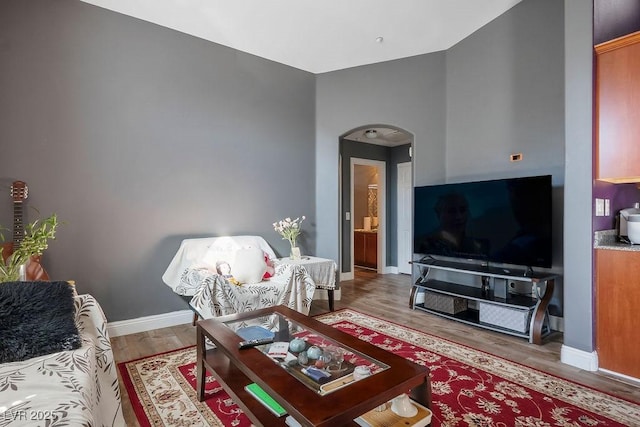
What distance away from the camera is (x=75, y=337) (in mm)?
1520

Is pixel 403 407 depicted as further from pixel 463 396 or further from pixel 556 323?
pixel 556 323

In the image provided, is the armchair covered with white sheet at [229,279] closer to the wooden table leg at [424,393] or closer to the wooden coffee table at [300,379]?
the wooden coffee table at [300,379]

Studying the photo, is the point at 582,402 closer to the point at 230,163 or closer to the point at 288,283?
the point at 288,283

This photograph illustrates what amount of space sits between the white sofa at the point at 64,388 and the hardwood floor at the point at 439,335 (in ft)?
1.08

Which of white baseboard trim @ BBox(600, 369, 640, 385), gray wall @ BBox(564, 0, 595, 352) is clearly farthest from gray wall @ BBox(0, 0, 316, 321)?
white baseboard trim @ BBox(600, 369, 640, 385)

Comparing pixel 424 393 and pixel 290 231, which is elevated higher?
pixel 290 231

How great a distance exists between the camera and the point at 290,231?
400cm

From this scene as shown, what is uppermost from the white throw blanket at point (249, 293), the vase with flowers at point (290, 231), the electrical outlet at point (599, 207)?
the electrical outlet at point (599, 207)

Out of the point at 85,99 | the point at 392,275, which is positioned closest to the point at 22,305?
the point at 85,99

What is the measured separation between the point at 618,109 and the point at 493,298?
1.80 metres

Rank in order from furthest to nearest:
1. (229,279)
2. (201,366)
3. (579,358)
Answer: (229,279) → (579,358) → (201,366)

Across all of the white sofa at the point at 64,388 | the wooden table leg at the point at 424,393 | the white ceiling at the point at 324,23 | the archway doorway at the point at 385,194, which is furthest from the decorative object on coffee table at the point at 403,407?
the archway doorway at the point at 385,194

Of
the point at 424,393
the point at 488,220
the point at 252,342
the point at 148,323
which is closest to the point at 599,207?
the point at 488,220

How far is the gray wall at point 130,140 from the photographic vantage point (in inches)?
109
